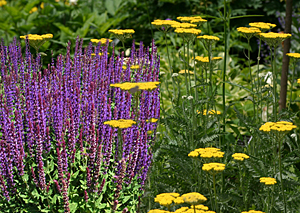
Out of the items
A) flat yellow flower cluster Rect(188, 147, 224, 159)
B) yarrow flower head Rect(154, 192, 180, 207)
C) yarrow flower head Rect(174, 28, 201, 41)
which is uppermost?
yarrow flower head Rect(174, 28, 201, 41)

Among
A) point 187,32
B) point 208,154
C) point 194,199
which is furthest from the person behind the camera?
point 187,32

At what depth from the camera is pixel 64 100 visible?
2070 millimetres

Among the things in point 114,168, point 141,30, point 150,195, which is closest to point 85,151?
point 114,168

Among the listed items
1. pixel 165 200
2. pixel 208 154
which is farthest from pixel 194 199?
pixel 208 154

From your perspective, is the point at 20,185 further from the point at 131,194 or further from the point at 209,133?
the point at 209,133

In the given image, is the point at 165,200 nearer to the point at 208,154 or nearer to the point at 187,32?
the point at 208,154

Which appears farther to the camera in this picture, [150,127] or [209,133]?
[150,127]

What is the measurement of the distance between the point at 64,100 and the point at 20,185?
0.51m

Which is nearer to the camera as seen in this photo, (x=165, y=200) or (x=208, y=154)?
(x=165, y=200)

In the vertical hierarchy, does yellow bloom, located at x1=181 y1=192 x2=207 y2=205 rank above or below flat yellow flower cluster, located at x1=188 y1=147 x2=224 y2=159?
below

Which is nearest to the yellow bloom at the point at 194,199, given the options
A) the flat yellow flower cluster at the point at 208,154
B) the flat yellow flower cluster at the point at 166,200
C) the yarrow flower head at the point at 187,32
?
the flat yellow flower cluster at the point at 166,200

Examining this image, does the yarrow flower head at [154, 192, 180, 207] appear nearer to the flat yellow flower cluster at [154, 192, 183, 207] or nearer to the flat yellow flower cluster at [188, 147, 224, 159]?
the flat yellow flower cluster at [154, 192, 183, 207]

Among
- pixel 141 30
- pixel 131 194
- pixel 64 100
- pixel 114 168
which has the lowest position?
pixel 131 194

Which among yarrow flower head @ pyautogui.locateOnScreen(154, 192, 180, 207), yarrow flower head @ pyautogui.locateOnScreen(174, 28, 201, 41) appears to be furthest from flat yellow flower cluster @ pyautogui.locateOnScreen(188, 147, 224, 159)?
yarrow flower head @ pyautogui.locateOnScreen(174, 28, 201, 41)
